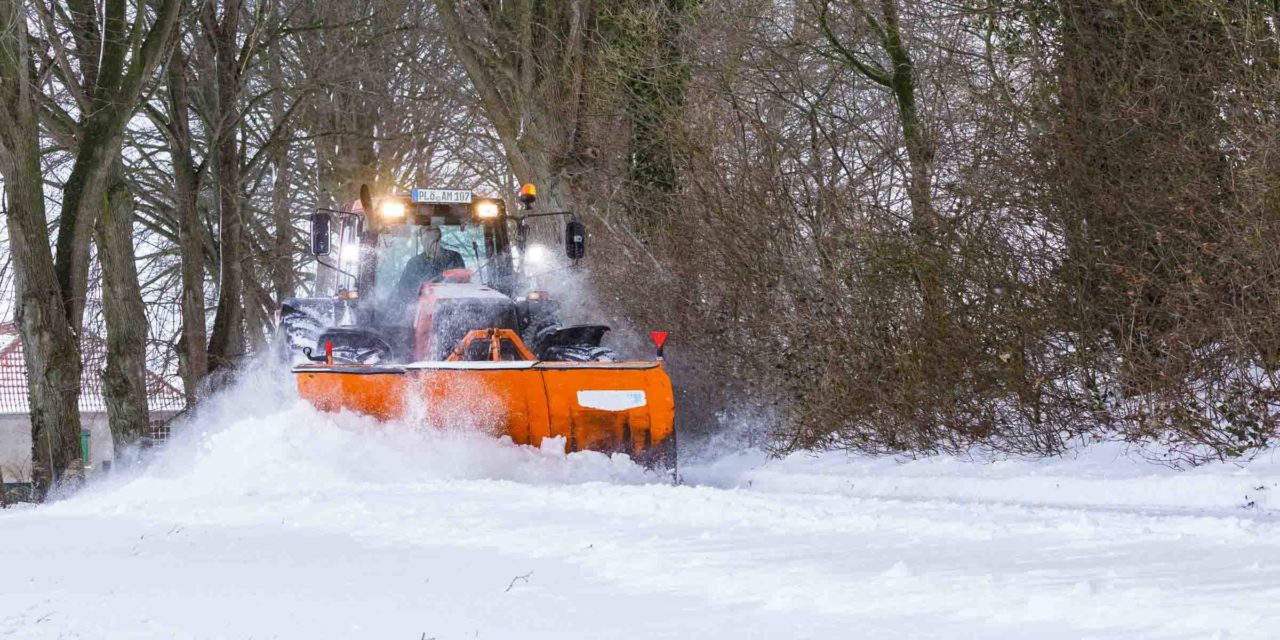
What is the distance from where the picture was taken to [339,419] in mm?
10398

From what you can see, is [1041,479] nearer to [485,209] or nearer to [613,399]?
[613,399]

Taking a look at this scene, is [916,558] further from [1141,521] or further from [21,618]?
[21,618]

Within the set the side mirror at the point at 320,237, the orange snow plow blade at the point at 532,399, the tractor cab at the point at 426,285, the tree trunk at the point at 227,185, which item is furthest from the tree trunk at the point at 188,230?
the orange snow plow blade at the point at 532,399

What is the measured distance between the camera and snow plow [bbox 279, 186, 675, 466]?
34.2ft

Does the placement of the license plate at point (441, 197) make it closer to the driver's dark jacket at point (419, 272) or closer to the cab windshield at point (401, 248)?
the cab windshield at point (401, 248)

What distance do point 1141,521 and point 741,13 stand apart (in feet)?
27.5

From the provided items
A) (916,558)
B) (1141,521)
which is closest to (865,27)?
(1141,521)

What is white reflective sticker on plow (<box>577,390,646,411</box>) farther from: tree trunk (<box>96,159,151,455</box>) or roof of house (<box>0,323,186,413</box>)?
roof of house (<box>0,323,186,413</box>)

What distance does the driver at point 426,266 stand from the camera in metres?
12.3

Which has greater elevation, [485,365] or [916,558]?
[485,365]

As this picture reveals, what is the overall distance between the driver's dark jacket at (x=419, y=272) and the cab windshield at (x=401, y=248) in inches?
1.6

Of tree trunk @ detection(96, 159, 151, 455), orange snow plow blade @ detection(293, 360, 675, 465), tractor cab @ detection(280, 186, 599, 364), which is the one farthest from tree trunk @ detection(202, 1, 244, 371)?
orange snow plow blade @ detection(293, 360, 675, 465)

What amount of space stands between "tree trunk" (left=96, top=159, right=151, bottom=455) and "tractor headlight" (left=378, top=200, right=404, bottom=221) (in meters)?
4.89

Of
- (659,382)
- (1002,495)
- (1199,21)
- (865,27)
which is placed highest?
(865,27)
